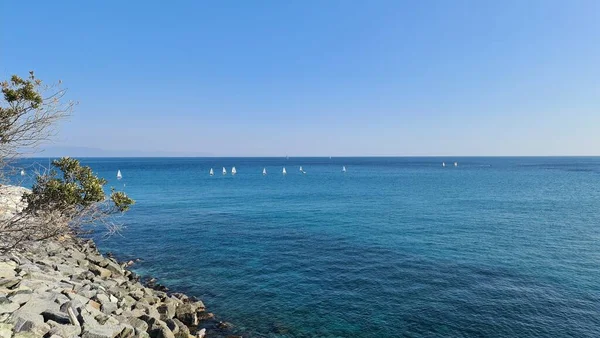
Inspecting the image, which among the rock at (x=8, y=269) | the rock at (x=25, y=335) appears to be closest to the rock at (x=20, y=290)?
the rock at (x=8, y=269)

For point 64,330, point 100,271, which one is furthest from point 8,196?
point 100,271

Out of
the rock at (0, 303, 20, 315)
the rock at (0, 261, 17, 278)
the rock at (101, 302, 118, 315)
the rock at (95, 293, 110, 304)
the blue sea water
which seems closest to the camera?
the rock at (0, 303, 20, 315)

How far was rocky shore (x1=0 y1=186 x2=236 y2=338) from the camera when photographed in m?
12.9

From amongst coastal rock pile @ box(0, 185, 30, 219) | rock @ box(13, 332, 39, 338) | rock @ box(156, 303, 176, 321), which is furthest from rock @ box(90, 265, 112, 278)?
rock @ box(13, 332, 39, 338)

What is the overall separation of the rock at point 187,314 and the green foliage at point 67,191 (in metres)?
10.6

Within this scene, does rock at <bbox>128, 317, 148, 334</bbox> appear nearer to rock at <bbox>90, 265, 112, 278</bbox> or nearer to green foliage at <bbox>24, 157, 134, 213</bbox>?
green foliage at <bbox>24, 157, 134, 213</bbox>

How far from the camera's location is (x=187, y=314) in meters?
19.8

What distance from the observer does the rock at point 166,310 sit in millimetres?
18938

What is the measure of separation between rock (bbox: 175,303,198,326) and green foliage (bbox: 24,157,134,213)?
10622 mm

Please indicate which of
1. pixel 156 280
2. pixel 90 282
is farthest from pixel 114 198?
pixel 156 280

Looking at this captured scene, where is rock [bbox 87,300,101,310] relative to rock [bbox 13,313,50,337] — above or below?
below

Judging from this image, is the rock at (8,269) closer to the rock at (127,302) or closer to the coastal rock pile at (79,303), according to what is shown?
the coastal rock pile at (79,303)

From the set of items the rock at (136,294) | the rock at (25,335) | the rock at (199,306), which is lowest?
the rock at (199,306)

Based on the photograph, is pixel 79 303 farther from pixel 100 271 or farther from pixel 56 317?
pixel 100 271
